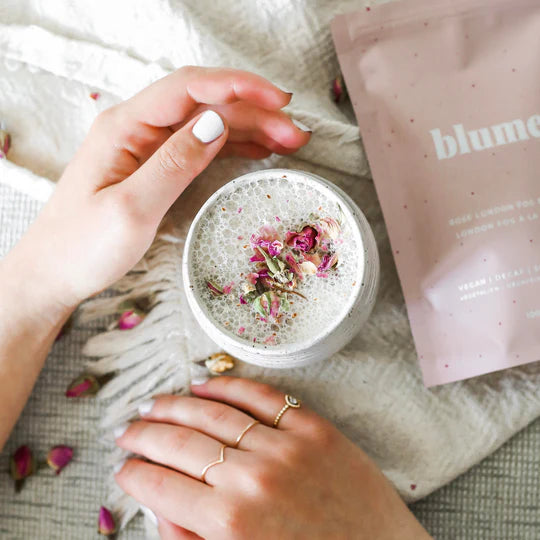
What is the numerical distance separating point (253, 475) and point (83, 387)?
0.73 ft

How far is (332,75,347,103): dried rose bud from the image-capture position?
66cm

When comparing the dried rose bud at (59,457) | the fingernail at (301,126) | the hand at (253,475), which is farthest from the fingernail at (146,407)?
the fingernail at (301,126)

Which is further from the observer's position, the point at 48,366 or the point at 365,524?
the point at 48,366

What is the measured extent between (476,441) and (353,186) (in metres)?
0.30

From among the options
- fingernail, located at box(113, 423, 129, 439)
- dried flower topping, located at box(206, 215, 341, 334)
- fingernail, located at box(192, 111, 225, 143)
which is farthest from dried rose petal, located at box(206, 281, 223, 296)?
fingernail, located at box(113, 423, 129, 439)

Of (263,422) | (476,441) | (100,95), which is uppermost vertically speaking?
(100,95)

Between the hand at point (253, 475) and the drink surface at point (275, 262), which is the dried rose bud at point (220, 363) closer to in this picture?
the hand at point (253, 475)

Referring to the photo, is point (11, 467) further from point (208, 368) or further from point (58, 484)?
point (208, 368)

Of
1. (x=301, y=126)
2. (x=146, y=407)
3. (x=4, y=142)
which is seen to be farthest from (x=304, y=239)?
(x=4, y=142)

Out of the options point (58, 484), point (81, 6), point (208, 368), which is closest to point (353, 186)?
point (208, 368)

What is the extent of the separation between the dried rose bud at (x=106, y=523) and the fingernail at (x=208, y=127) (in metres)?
0.42

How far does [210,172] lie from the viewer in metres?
0.64

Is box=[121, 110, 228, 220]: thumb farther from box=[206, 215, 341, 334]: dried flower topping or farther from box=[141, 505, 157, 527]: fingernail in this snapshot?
box=[141, 505, 157, 527]: fingernail

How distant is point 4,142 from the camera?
67 centimetres
